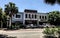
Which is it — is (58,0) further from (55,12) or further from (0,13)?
(55,12)

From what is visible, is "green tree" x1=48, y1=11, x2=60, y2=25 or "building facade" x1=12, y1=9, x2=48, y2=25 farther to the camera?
"building facade" x1=12, y1=9, x2=48, y2=25

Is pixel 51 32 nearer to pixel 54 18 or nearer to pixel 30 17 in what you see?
pixel 54 18

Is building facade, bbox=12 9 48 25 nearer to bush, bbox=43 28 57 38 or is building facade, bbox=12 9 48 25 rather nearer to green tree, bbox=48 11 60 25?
green tree, bbox=48 11 60 25

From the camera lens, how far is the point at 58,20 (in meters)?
56.8

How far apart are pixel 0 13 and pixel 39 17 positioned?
71.3 ft

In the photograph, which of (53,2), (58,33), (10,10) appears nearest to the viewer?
(53,2)

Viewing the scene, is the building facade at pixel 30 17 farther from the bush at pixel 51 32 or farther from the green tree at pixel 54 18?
the bush at pixel 51 32

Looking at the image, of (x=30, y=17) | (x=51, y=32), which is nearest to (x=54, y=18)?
(x=30, y=17)

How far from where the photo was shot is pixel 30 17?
6300 cm

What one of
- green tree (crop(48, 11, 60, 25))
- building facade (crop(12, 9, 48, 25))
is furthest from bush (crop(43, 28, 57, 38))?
building facade (crop(12, 9, 48, 25))

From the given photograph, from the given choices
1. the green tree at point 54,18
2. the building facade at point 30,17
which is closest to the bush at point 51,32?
the green tree at point 54,18

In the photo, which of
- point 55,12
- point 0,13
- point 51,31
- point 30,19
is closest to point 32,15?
point 30,19

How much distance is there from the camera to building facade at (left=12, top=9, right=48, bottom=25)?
202 feet

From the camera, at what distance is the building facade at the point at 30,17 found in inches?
2421
